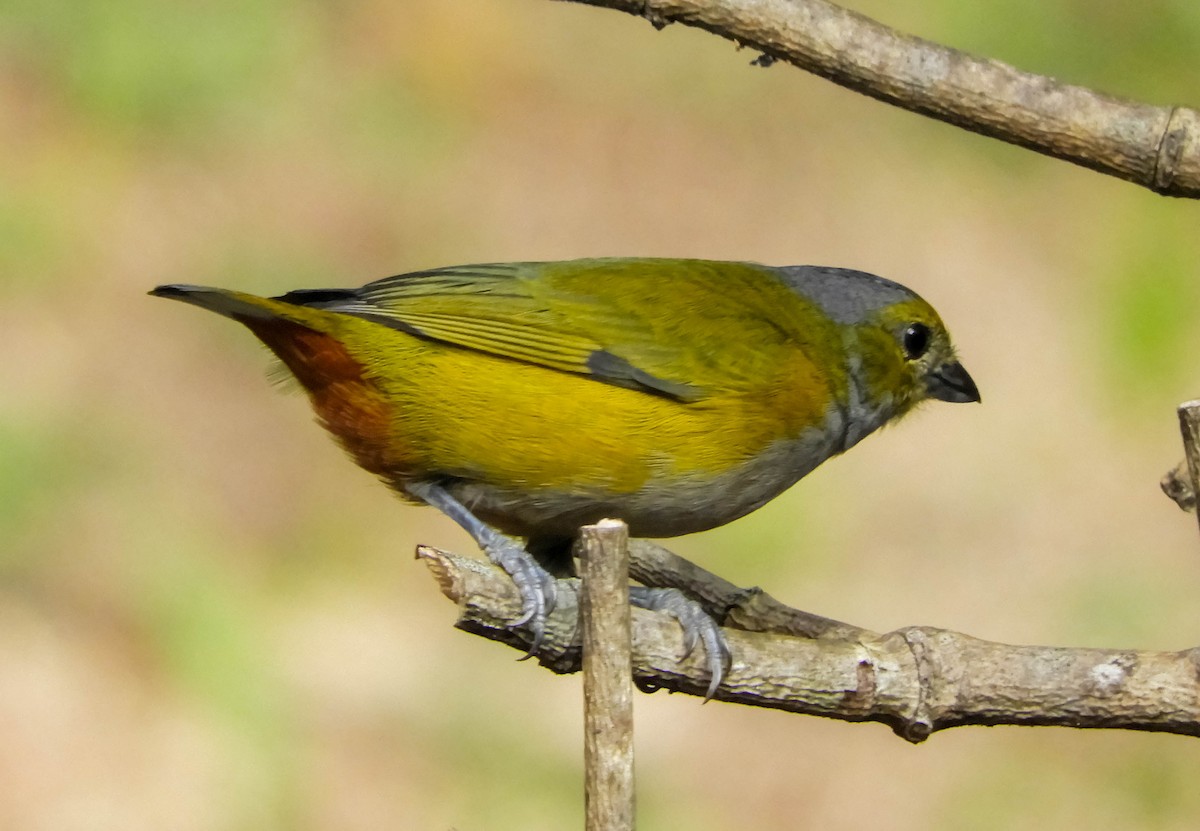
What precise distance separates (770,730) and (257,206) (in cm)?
337

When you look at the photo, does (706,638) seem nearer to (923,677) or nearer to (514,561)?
(923,677)

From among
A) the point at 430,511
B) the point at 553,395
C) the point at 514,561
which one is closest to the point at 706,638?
the point at 514,561

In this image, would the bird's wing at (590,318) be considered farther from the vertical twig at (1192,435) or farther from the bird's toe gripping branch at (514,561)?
the vertical twig at (1192,435)

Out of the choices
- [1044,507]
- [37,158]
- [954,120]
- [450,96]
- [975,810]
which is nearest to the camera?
[954,120]

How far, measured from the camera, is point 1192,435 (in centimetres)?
309

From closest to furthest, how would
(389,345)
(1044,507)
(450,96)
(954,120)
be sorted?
(954,120), (389,345), (1044,507), (450,96)

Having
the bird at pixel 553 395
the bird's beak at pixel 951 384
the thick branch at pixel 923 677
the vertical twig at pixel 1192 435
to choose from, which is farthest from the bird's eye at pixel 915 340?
the vertical twig at pixel 1192 435

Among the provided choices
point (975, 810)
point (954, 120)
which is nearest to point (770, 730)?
point (975, 810)

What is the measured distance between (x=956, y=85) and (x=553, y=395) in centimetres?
120

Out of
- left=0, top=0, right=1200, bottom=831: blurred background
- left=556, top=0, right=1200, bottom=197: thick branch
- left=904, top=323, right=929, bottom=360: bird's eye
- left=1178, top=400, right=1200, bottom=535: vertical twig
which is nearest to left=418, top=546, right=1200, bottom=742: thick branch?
left=1178, top=400, right=1200, bottom=535: vertical twig

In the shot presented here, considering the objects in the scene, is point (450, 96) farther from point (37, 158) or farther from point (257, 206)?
point (37, 158)

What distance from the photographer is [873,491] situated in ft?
23.1

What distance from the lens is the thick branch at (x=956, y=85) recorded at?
338 centimetres

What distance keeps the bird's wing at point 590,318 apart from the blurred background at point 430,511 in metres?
1.50
